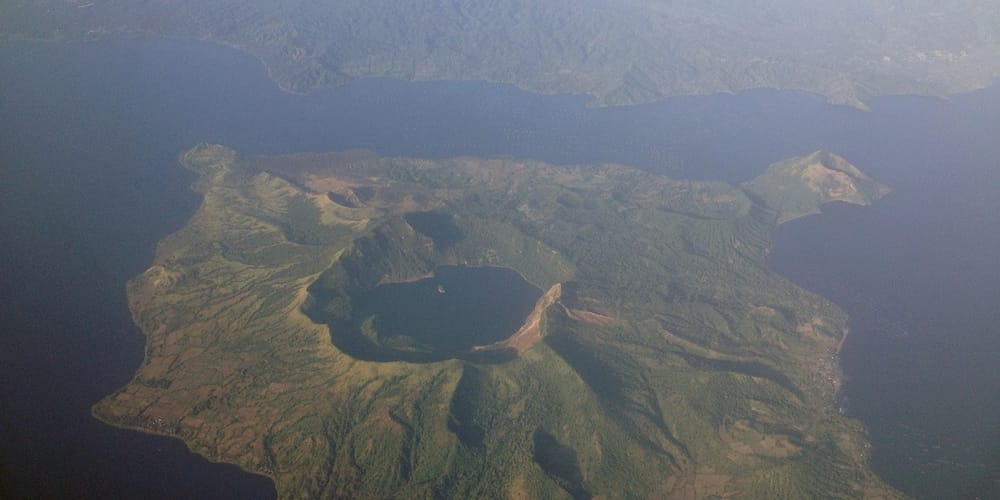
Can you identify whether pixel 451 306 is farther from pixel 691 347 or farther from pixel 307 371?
pixel 691 347

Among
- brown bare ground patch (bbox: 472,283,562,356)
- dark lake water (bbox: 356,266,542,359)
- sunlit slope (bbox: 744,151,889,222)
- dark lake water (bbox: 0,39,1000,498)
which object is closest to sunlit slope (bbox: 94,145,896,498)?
brown bare ground patch (bbox: 472,283,562,356)

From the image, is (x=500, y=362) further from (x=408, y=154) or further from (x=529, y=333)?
(x=408, y=154)

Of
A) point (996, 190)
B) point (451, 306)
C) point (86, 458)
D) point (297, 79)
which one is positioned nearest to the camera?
point (86, 458)

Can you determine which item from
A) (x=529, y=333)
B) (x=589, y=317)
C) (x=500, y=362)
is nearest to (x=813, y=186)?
(x=589, y=317)

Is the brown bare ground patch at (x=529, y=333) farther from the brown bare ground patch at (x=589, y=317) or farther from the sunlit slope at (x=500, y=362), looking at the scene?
the brown bare ground patch at (x=589, y=317)

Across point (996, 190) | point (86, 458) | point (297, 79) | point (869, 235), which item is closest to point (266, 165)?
point (297, 79)

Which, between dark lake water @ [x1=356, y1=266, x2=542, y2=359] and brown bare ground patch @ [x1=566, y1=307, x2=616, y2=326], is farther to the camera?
brown bare ground patch @ [x1=566, y1=307, x2=616, y2=326]

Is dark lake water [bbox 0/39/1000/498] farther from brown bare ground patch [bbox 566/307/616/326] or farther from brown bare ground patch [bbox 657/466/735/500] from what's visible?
brown bare ground patch [bbox 566/307/616/326]

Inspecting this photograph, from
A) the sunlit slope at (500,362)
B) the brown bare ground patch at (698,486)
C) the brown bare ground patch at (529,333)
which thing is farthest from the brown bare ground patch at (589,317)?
the brown bare ground patch at (698,486)
